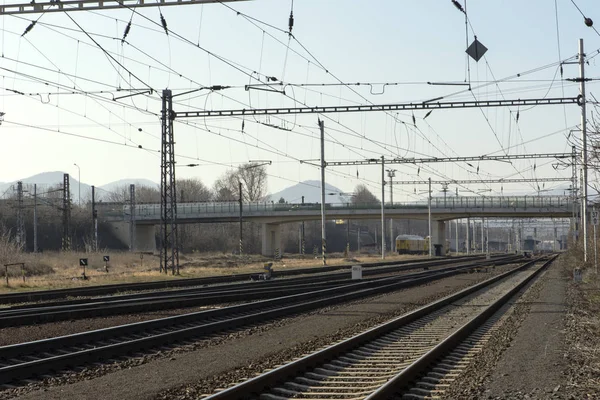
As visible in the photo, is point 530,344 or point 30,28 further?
point 30,28

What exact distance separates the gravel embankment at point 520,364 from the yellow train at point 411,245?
9482cm

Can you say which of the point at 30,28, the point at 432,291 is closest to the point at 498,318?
the point at 432,291

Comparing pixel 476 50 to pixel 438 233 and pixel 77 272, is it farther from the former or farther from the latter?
pixel 438 233

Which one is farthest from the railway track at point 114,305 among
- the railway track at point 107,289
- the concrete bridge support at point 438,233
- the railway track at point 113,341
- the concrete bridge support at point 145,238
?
the concrete bridge support at point 438,233

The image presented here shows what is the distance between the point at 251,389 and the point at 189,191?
137350 millimetres

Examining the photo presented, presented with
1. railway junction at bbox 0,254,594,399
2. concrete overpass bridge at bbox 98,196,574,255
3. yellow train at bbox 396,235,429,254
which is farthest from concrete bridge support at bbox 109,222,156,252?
railway junction at bbox 0,254,594,399

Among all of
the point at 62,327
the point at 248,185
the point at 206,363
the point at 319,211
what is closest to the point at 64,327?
the point at 62,327

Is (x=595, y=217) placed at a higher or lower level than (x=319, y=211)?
lower

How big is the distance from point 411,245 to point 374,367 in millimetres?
105310

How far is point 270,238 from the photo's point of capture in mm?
103938

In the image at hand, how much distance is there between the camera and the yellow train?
4545 inches

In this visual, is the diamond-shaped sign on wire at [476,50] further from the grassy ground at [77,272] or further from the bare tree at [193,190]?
the bare tree at [193,190]

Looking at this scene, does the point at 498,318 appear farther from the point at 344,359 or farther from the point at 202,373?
the point at 202,373

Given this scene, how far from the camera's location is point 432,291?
31609mm
